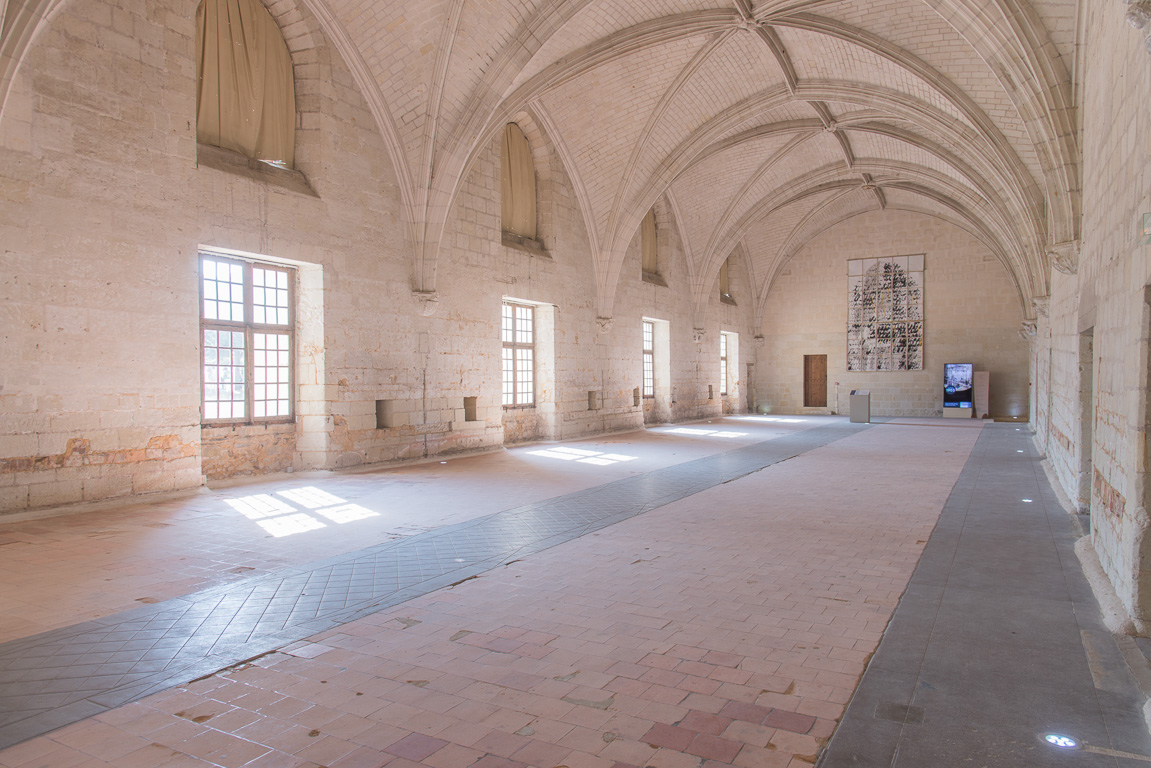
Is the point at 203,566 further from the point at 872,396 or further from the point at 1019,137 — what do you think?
the point at 872,396

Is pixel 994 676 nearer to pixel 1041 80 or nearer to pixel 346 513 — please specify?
pixel 346 513

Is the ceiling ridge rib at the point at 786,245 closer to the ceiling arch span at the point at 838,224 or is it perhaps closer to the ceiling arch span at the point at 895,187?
the ceiling arch span at the point at 838,224

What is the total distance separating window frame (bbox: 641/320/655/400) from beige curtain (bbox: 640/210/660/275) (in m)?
1.34

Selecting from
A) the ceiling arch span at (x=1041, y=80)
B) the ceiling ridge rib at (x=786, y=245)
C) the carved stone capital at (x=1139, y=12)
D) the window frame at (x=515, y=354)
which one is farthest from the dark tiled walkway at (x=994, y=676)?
the ceiling ridge rib at (x=786, y=245)

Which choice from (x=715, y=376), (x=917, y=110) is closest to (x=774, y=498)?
(x=917, y=110)

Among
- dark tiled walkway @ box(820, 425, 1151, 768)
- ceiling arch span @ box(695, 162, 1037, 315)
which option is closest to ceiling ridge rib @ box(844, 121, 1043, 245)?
ceiling arch span @ box(695, 162, 1037, 315)

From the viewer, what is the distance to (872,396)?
21359 millimetres

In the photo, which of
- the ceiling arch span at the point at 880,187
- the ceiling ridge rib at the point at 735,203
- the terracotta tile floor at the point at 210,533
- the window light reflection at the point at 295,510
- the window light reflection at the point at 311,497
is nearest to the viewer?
the terracotta tile floor at the point at 210,533

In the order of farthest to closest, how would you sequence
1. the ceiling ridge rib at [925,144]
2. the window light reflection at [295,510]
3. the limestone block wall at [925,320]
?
the limestone block wall at [925,320] → the ceiling ridge rib at [925,144] → the window light reflection at [295,510]

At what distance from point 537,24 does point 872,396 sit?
54.1 ft

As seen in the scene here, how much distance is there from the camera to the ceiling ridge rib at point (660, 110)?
36.2 ft

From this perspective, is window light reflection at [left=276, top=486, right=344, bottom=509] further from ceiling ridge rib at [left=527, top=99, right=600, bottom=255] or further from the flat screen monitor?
the flat screen monitor

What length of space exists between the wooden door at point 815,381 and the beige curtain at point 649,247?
319 inches

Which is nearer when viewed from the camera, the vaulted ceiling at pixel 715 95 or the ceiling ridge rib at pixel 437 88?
the vaulted ceiling at pixel 715 95
